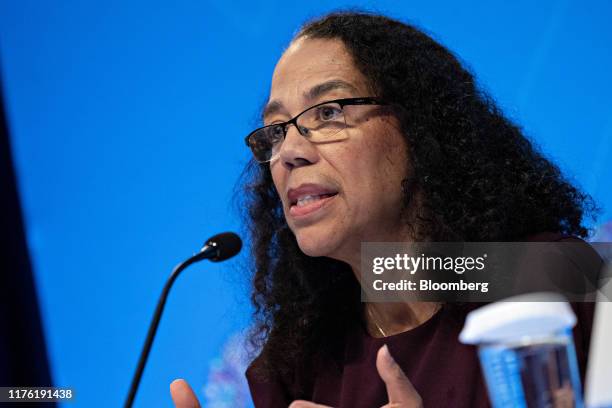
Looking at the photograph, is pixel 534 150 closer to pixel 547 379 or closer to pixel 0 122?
pixel 547 379

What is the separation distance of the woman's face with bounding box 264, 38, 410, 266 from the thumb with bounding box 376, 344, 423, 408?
0.41 metres

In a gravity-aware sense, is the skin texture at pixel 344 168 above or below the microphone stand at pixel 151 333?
above

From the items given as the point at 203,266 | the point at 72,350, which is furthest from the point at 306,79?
the point at 72,350

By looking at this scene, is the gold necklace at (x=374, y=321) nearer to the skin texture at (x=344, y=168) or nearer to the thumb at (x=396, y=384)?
the skin texture at (x=344, y=168)

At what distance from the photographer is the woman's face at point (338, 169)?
103cm

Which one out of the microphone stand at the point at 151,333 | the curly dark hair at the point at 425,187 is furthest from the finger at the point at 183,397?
the curly dark hair at the point at 425,187

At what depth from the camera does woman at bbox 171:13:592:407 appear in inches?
40.3

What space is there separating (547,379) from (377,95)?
748 millimetres

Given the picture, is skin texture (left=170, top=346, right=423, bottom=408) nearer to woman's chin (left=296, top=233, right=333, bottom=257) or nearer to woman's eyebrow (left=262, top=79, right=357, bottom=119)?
woman's chin (left=296, top=233, right=333, bottom=257)

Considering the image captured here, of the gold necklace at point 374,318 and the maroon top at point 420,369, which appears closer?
the maroon top at point 420,369

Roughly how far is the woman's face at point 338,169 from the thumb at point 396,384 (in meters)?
0.41

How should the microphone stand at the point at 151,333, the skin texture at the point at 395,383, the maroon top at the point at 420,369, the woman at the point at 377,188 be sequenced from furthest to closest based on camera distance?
the woman at the point at 377,188, the maroon top at the point at 420,369, the microphone stand at the point at 151,333, the skin texture at the point at 395,383

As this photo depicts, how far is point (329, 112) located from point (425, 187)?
179mm

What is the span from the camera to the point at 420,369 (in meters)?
0.97
